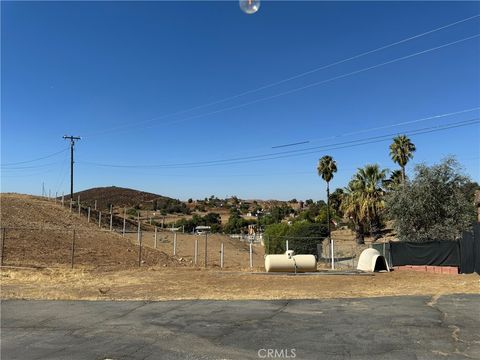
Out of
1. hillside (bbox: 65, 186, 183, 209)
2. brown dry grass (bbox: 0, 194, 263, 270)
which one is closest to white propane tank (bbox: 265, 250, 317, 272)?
brown dry grass (bbox: 0, 194, 263, 270)

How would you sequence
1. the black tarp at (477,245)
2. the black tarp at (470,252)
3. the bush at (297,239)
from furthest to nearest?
the bush at (297,239), the black tarp at (470,252), the black tarp at (477,245)

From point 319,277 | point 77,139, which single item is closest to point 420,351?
point 319,277

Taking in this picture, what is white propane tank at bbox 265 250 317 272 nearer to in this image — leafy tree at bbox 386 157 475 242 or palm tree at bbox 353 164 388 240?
leafy tree at bbox 386 157 475 242

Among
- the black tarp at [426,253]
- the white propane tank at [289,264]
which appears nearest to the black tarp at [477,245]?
the black tarp at [426,253]

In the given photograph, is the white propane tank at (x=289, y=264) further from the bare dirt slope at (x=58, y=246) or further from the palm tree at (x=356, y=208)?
the palm tree at (x=356, y=208)

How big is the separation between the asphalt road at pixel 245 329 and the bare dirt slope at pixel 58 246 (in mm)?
12678

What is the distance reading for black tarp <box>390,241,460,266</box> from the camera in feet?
81.8

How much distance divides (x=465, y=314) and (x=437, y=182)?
1947 cm

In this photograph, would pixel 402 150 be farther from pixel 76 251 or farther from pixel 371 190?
pixel 76 251

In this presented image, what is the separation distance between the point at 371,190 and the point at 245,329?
126 feet

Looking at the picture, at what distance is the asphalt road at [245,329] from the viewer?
8.45 m

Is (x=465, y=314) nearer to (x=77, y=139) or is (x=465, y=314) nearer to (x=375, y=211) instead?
(x=375, y=211)

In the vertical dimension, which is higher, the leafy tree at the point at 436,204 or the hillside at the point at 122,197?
the hillside at the point at 122,197

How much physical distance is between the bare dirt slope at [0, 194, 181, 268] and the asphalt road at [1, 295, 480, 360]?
1268 centimetres
